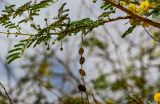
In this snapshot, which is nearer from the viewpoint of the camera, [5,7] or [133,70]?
[5,7]

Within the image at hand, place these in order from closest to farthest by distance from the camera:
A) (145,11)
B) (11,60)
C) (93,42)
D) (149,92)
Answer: (11,60) < (145,11) < (149,92) < (93,42)

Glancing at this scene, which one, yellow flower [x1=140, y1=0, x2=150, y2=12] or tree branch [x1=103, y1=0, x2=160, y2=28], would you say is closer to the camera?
tree branch [x1=103, y1=0, x2=160, y2=28]

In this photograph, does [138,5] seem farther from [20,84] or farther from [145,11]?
[20,84]

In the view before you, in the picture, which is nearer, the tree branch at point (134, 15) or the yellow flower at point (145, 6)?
the tree branch at point (134, 15)

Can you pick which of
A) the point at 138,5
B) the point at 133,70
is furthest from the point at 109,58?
the point at 138,5

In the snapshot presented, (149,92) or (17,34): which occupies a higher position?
(17,34)

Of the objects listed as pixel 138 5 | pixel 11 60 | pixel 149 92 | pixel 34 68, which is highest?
pixel 138 5

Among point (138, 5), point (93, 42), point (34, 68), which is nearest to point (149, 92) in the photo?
point (93, 42)

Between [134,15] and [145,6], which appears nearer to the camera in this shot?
[134,15]

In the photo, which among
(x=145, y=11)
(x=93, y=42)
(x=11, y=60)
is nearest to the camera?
(x=11, y=60)
